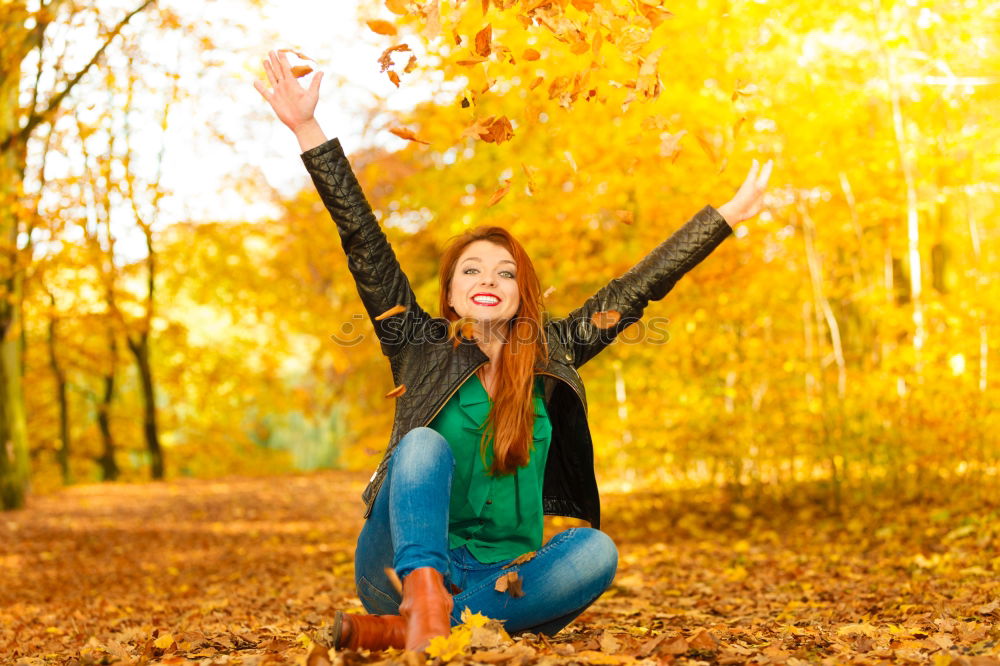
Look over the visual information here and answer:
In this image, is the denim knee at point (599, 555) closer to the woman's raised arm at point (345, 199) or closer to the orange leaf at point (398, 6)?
the woman's raised arm at point (345, 199)

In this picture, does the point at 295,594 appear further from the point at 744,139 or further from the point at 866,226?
the point at 866,226

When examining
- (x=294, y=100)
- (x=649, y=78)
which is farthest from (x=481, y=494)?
(x=649, y=78)

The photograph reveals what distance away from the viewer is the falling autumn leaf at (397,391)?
9.36 feet

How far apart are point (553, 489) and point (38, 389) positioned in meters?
20.5

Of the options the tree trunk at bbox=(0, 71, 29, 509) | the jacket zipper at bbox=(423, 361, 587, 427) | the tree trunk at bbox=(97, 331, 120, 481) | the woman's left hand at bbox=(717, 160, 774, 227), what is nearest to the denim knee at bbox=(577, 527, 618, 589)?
the jacket zipper at bbox=(423, 361, 587, 427)

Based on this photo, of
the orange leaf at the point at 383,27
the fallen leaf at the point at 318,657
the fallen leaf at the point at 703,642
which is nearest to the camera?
the fallen leaf at the point at 318,657

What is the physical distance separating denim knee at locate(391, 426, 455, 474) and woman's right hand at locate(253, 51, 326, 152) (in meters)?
0.98

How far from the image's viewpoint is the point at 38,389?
20.8m

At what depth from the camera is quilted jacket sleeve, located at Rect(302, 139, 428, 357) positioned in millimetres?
2928

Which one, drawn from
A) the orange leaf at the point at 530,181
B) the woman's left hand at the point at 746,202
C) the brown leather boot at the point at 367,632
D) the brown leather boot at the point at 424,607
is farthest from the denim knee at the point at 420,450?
the woman's left hand at the point at 746,202

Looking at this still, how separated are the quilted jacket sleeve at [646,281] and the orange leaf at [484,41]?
89cm

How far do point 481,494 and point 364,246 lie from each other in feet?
2.82

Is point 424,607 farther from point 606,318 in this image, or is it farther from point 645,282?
point 645,282

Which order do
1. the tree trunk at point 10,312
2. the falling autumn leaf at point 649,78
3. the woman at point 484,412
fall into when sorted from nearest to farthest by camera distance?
the woman at point 484,412 → the falling autumn leaf at point 649,78 → the tree trunk at point 10,312
